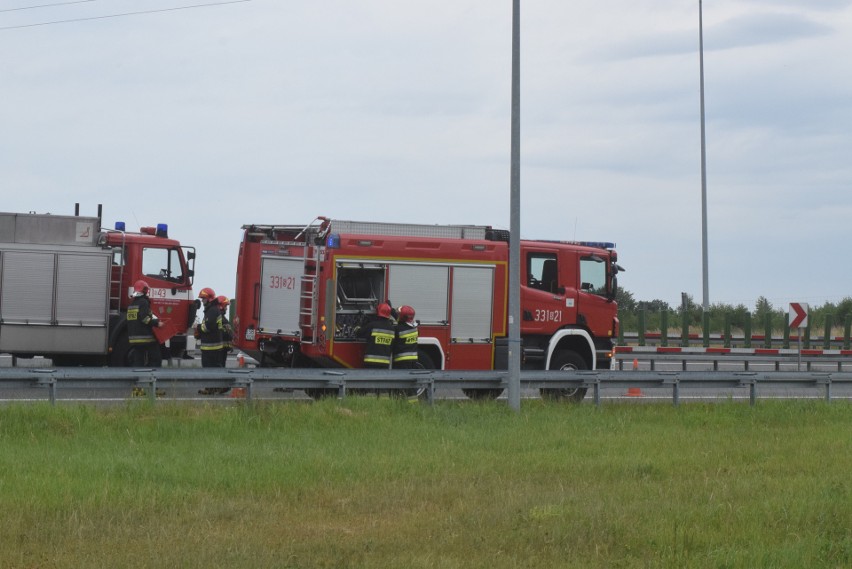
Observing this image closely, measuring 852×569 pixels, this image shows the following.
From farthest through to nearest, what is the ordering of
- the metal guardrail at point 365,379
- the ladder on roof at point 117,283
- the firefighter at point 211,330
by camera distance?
the ladder on roof at point 117,283 < the firefighter at point 211,330 < the metal guardrail at point 365,379

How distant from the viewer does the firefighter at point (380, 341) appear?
60.4ft

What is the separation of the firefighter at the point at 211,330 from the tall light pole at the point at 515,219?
5318mm

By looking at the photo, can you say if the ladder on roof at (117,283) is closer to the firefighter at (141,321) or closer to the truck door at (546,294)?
the firefighter at (141,321)

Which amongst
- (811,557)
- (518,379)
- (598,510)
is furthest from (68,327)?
(811,557)

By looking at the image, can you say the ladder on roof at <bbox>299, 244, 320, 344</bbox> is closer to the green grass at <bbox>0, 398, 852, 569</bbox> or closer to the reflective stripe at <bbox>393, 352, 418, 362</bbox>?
the reflective stripe at <bbox>393, 352, 418, 362</bbox>

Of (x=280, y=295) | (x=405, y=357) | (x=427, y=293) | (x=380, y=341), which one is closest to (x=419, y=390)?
(x=405, y=357)

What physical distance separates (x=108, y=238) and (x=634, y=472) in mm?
12979

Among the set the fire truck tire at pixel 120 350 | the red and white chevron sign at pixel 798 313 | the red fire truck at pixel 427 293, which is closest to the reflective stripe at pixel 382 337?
the red fire truck at pixel 427 293

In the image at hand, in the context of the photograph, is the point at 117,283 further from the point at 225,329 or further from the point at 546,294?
the point at 546,294

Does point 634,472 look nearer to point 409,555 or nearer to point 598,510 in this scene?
point 598,510

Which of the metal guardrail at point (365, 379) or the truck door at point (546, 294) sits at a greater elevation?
the truck door at point (546, 294)

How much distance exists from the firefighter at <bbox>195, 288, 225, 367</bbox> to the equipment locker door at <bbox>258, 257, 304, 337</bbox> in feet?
2.33

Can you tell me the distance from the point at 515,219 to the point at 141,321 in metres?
6.52

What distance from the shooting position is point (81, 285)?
72.6 ft
